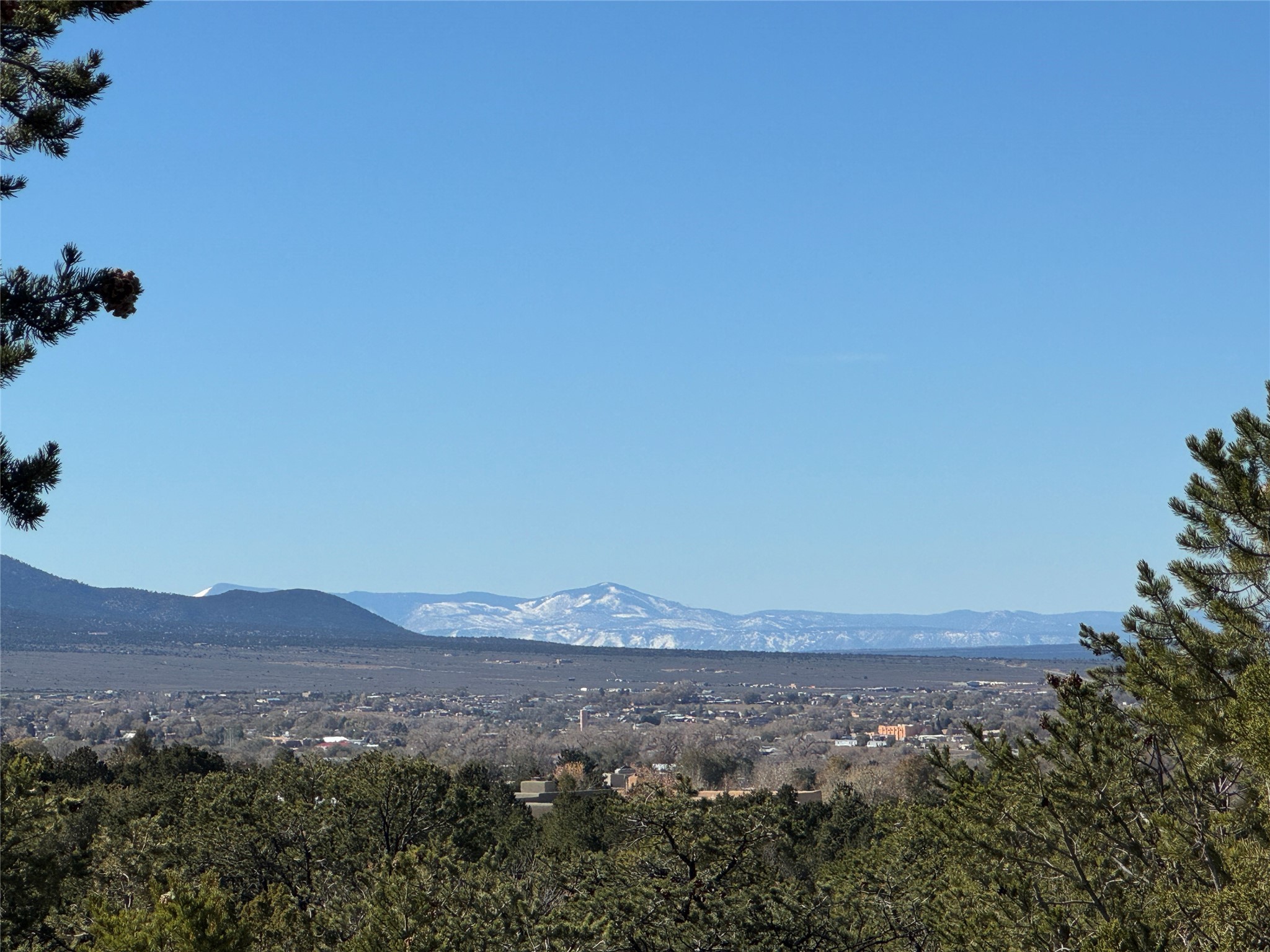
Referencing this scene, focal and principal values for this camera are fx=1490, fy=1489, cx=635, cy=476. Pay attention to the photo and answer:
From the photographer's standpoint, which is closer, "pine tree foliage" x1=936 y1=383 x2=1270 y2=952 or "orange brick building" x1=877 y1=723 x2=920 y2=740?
"pine tree foliage" x1=936 y1=383 x2=1270 y2=952

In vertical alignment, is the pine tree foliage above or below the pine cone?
below

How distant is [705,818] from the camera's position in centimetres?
1783

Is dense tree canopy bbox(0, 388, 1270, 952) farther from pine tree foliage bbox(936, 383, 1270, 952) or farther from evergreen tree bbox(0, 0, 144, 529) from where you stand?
evergreen tree bbox(0, 0, 144, 529)

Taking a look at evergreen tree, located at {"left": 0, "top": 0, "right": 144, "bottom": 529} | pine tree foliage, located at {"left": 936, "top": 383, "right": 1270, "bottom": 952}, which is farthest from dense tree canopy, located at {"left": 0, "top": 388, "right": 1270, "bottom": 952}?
evergreen tree, located at {"left": 0, "top": 0, "right": 144, "bottom": 529}

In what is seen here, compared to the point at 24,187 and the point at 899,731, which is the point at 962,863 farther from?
the point at 899,731

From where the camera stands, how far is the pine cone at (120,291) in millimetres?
10328

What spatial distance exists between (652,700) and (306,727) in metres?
66.2

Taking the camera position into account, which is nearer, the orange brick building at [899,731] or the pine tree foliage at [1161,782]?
the pine tree foliage at [1161,782]

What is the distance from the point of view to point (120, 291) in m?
10.3

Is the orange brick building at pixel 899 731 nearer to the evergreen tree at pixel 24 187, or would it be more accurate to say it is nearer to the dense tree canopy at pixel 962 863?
the dense tree canopy at pixel 962 863

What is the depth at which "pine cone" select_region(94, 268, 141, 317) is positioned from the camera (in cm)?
1033

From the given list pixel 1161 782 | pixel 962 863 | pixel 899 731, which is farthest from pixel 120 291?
pixel 899 731

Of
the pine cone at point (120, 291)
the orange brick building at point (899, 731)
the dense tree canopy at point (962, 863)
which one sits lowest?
the orange brick building at point (899, 731)

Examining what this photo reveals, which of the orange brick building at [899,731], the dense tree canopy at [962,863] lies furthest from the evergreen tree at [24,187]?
the orange brick building at [899,731]
